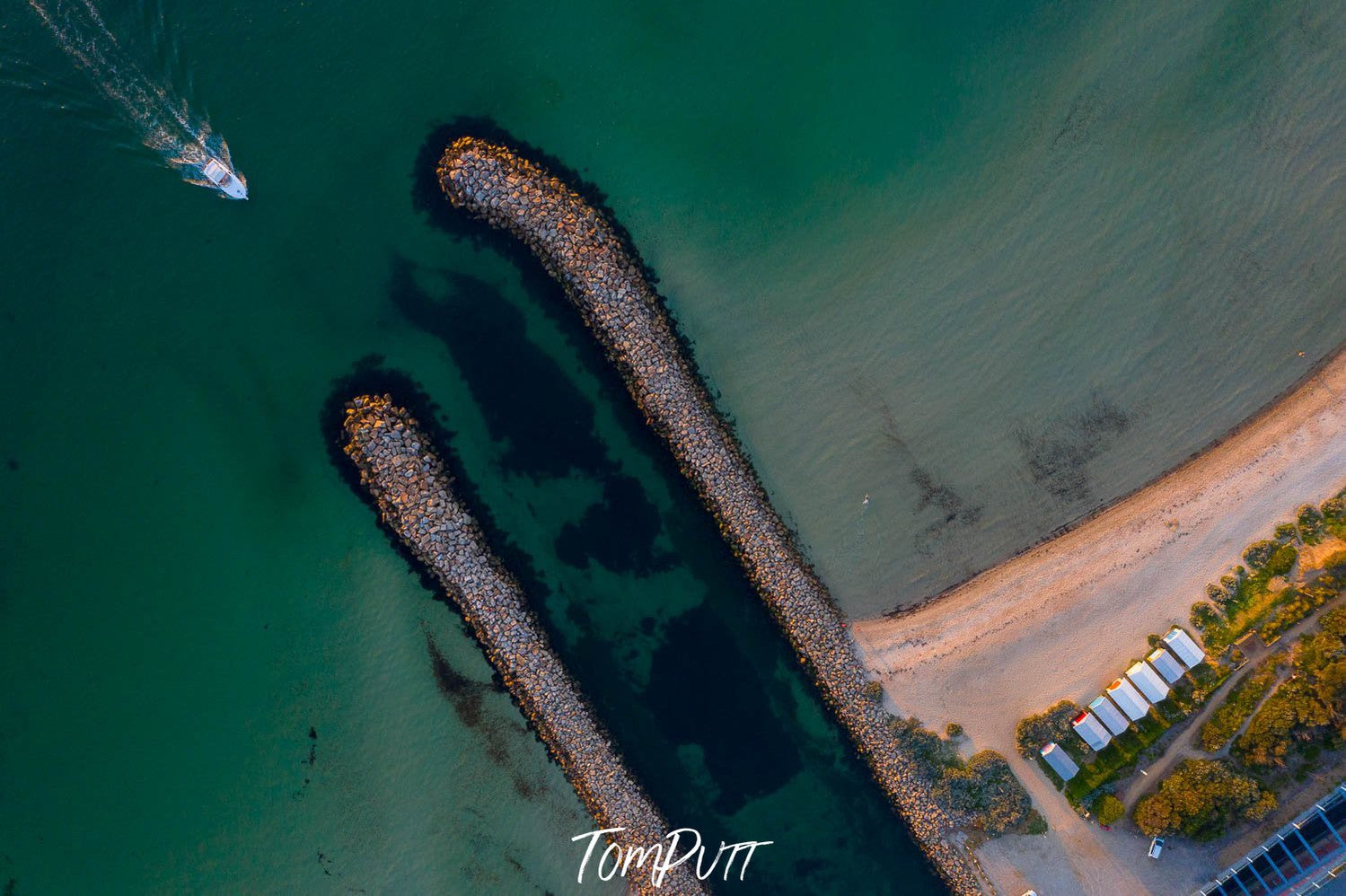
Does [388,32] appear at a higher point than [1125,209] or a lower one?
Answer: higher


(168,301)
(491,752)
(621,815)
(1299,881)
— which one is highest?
(168,301)

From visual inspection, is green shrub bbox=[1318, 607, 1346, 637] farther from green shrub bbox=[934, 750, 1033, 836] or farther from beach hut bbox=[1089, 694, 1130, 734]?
green shrub bbox=[934, 750, 1033, 836]

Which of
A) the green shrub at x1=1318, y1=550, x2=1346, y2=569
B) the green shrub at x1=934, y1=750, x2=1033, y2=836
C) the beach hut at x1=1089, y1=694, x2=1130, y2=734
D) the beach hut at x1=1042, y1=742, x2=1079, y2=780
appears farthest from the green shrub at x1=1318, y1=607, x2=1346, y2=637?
the green shrub at x1=934, y1=750, x2=1033, y2=836

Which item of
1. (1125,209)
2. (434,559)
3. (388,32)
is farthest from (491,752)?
(1125,209)

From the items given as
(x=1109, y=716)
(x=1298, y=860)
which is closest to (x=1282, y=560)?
(x=1109, y=716)

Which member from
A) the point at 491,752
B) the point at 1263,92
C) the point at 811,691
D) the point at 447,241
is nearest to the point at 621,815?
the point at 491,752

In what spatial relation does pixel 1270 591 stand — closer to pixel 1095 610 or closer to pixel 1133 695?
pixel 1095 610

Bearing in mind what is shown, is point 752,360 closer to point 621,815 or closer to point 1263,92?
point 621,815

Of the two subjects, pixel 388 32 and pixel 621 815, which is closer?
pixel 388 32
